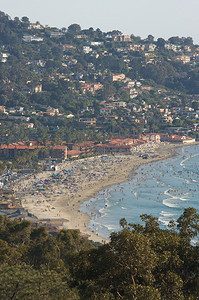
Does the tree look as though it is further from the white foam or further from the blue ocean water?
the white foam

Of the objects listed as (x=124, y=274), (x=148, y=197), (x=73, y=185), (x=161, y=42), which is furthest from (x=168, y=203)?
(x=161, y=42)

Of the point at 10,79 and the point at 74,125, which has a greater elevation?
the point at 10,79

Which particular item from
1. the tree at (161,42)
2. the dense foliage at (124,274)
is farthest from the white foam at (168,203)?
the tree at (161,42)

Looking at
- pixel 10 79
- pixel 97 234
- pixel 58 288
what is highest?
pixel 10 79

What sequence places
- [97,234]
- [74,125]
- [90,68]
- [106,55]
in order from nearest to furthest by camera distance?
[97,234] → [74,125] → [90,68] → [106,55]

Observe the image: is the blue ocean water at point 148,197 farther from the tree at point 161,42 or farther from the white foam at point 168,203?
the tree at point 161,42

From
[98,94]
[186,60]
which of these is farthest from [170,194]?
[186,60]

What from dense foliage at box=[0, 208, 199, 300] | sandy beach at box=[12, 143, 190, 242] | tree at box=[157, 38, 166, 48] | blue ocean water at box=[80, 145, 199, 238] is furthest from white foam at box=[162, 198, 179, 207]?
tree at box=[157, 38, 166, 48]

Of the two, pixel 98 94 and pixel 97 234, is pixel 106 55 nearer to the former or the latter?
pixel 98 94
